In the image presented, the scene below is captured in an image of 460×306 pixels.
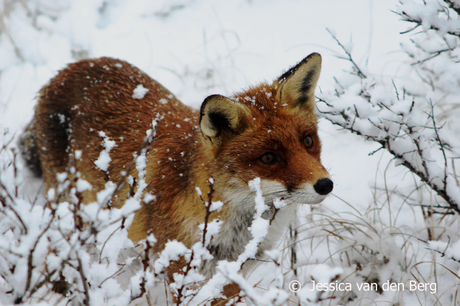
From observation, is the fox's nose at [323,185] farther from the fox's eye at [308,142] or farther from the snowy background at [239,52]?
the snowy background at [239,52]

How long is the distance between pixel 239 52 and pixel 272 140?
489cm

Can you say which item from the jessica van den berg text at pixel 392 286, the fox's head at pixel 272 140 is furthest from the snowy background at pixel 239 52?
the fox's head at pixel 272 140

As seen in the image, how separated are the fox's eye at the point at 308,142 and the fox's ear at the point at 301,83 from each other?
33 cm

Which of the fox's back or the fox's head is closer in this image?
the fox's head

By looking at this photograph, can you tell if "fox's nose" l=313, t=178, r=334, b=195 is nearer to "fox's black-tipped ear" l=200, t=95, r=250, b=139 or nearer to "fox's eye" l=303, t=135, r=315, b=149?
"fox's eye" l=303, t=135, r=315, b=149

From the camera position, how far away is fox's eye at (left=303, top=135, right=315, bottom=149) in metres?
2.55

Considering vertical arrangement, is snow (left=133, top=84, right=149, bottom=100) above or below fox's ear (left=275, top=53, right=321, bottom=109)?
above

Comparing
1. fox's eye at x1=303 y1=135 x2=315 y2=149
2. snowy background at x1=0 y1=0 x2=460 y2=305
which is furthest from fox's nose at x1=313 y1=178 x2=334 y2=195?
snowy background at x1=0 y1=0 x2=460 y2=305

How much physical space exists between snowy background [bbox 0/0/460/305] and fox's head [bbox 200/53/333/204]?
5.28 ft

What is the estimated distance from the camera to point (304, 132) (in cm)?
255

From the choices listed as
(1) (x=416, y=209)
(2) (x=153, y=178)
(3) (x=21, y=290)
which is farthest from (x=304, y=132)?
(1) (x=416, y=209)

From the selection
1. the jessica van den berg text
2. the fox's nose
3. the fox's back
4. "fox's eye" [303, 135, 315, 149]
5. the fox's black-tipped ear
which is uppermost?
the fox's back

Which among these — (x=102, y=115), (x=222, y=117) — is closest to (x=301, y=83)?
(x=222, y=117)

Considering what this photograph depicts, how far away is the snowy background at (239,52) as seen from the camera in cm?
428
